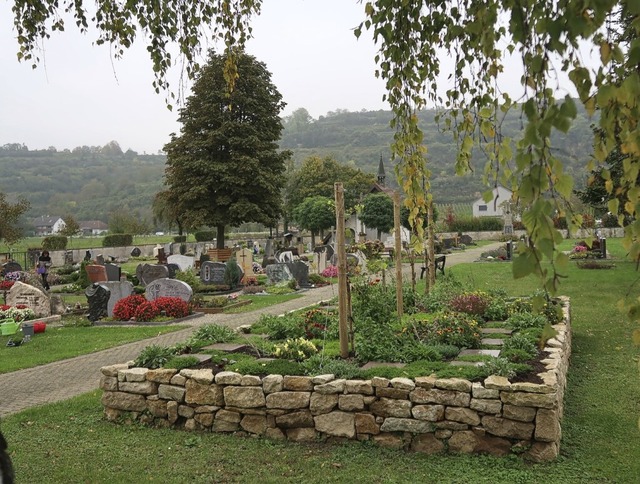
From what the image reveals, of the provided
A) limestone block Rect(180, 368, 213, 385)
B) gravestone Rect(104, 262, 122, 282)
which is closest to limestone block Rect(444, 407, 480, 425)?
limestone block Rect(180, 368, 213, 385)

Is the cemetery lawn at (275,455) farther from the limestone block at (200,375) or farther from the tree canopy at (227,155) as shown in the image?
the tree canopy at (227,155)

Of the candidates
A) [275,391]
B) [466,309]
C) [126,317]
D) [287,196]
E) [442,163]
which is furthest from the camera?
[442,163]

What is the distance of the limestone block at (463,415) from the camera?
5332 millimetres

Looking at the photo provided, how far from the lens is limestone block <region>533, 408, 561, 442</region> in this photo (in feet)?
16.6

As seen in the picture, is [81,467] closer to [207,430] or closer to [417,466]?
[207,430]

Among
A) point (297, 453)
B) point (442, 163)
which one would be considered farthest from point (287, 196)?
point (297, 453)

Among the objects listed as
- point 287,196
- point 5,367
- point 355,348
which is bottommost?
point 5,367

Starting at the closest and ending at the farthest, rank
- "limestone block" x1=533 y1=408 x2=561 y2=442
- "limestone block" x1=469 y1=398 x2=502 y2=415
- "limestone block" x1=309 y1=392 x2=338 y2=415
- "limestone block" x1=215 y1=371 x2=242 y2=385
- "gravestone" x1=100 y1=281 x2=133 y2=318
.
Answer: "limestone block" x1=533 y1=408 x2=561 y2=442
"limestone block" x1=469 y1=398 x2=502 y2=415
"limestone block" x1=309 y1=392 x2=338 y2=415
"limestone block" x1=215 y1=371 x2=242 y2=385
"gravestone" x1=100 y1=281 x2=133 y2=318

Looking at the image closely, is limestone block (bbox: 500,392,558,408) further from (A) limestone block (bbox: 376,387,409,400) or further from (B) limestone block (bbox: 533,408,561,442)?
(A) limestone block (bbox: 376,387,409,400)

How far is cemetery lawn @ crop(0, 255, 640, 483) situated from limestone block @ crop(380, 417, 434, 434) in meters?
0.21

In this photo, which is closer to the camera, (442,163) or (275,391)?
(275,391)

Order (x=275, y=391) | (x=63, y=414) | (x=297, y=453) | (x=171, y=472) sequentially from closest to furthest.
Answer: (x=171, y=472), (x=297, y=453), (x=275, y=391), (x=63, y=414)

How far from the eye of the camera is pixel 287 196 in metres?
65.9

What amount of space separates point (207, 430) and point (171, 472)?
1106 millimetres
